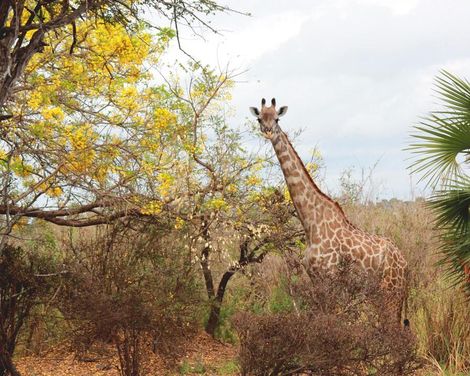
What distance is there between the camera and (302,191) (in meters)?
9.27

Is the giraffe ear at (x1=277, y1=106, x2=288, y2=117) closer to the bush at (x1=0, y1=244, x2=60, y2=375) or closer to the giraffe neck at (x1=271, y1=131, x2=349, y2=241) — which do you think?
the giraffe neck at (x1=271, y1=131, x2=349, y2=241)

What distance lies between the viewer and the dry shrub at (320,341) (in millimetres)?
5969

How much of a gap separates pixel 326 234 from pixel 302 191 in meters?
0.67

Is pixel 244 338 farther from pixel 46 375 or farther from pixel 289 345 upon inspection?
pixel 46 375

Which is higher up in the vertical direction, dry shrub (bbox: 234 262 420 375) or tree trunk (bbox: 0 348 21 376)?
dry shrub (bbox: 234 262 420 375)

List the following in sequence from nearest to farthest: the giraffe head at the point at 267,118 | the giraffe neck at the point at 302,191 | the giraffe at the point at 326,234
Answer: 1. the giraffe at the point at 326,234
2. the giraffe head at the point at 267,118
3. the giraffe neck at the point at 302,191

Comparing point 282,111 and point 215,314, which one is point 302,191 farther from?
point 215,314

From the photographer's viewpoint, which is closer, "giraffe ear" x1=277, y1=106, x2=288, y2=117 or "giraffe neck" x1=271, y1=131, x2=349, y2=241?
"giraffe neck" x1=271, y1=131, x2=349, y2=241

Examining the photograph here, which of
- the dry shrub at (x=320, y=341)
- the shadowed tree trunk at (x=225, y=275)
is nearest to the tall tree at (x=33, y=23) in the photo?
the dry shrub at (x=320, y=341)

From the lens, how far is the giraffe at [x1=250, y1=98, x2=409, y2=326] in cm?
874

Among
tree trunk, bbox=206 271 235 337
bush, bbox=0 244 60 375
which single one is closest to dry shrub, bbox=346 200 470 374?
tree trunk, bbox=206 271 235 337

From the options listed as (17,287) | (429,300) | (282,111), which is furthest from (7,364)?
(429,300)

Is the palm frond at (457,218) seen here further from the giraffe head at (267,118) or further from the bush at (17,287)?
the bush at (17,287)

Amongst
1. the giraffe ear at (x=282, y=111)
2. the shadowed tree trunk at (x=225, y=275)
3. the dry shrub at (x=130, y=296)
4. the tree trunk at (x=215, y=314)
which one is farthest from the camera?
the tree trunk at (x=215, y=314)
